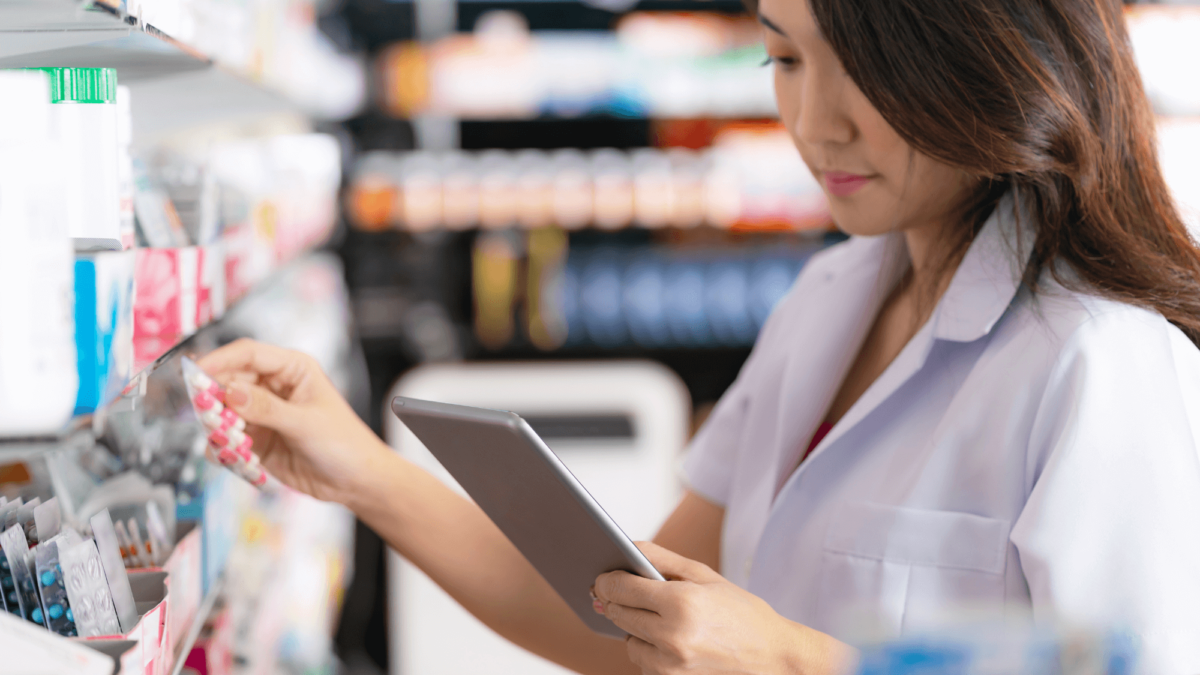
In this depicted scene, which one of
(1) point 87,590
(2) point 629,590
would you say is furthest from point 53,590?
(2) point 629,590

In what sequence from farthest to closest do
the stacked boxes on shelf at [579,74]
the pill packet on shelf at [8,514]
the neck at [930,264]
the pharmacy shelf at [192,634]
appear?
1. the stacked boxes on shelf at [579,74]
2. the neck at [930,264]
3. the pharmacy shelf at [192,634]
4. the pill packet on shelf at [8,514]

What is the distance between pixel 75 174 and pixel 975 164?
0.80m

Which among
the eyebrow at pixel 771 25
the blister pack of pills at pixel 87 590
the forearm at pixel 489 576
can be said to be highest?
the eyebrow at pixel 771 25

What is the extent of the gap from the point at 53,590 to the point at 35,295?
0.23 metres

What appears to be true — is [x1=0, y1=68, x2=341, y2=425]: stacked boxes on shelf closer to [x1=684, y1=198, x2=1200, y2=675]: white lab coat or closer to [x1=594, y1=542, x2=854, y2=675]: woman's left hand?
[x1=594, y1=542, x2=854, y2=675]: woman's left hand

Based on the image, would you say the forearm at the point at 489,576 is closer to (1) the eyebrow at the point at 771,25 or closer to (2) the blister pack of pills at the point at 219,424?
(2) the blister pack of pills at the point at 219,424

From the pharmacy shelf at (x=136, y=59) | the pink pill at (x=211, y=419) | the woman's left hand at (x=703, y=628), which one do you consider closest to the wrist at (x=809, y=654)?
the woman's left hand at (x=703, y=628)

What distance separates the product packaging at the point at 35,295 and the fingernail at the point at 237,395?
325 mm

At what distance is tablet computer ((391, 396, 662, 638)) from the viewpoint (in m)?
0.78

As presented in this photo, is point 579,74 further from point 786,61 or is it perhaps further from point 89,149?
point 89,149

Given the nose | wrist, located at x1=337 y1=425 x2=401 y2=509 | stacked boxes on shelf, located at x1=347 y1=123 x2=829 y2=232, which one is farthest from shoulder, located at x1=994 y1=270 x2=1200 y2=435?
stacked boxes on shelf, located at x1=347 y1=123 x2=829 y2=232

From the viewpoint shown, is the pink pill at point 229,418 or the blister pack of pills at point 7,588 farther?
the pink pill at point 229,418

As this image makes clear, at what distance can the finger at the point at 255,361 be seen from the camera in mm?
1044

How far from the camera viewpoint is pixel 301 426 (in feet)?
3.51
